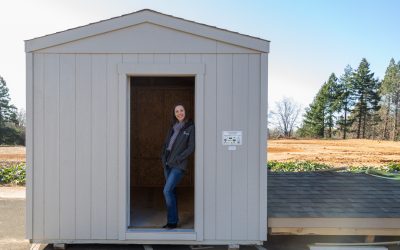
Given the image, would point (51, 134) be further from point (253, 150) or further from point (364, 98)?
point (364, 98)

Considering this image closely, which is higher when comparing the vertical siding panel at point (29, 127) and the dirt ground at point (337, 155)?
the vertical siding panel at point (29, 127)

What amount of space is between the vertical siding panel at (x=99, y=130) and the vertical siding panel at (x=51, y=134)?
47 centimetres

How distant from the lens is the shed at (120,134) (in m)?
4.40

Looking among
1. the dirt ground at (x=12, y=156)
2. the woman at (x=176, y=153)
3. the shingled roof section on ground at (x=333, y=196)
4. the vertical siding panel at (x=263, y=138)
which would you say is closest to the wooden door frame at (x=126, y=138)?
the woman at (x=176, y=153)

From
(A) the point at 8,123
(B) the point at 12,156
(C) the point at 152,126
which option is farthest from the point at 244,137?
(A) the point at 8,123

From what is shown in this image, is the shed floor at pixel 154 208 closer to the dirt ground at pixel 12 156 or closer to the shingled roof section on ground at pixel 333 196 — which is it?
the shingled roof section on ground at pixel 333 196

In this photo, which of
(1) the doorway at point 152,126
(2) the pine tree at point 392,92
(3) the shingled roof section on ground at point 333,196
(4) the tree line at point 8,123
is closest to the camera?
(3) the shingled roof section on ground at point 333,196

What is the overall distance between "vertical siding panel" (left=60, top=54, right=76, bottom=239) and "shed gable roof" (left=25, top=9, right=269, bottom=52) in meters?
0.27

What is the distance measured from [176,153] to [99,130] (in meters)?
1.03

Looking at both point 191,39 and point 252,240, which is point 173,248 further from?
point 191,39

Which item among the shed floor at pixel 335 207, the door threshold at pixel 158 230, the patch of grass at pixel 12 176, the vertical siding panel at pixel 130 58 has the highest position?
the vertical siding panel at pixel 130 58

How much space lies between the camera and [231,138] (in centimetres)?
442

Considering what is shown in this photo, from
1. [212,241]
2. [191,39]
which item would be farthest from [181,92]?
[212,241]

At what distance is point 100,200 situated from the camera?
4.43 metres
